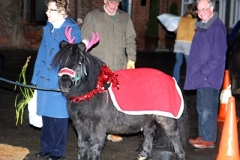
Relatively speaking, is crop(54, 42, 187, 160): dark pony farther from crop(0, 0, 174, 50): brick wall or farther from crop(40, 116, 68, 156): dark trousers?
crop(0, 0, 174, 50): brick wall

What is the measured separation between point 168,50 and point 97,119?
16421 millimetres

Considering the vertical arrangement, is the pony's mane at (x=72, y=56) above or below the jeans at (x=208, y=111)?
above

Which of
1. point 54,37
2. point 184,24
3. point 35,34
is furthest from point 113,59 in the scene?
point 35,34

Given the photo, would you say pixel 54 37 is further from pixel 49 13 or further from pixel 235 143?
pixel 235 143

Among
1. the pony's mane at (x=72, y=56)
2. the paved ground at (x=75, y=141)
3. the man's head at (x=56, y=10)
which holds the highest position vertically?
the man's head at (x=56, y=10)

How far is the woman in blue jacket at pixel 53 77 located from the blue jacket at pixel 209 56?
180 cm

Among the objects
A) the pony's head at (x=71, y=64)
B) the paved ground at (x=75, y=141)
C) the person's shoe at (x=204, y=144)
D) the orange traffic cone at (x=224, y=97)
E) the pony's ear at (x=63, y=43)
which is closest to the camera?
the pony's head at (x=71, y=64)

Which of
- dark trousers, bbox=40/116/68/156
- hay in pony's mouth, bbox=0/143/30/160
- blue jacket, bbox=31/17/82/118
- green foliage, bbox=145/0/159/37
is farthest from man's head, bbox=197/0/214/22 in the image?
green foliage, bbox=145/0/159/37

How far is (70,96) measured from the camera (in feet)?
22.7

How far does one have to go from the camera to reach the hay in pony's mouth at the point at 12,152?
795cm

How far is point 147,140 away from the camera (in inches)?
316

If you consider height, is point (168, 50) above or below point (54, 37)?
below

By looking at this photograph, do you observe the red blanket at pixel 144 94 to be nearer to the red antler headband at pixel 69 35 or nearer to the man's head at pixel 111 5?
the red antler headband at pixel 69 35

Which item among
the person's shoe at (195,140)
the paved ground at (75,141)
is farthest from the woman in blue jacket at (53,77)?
the person's shoe at (195,140)
